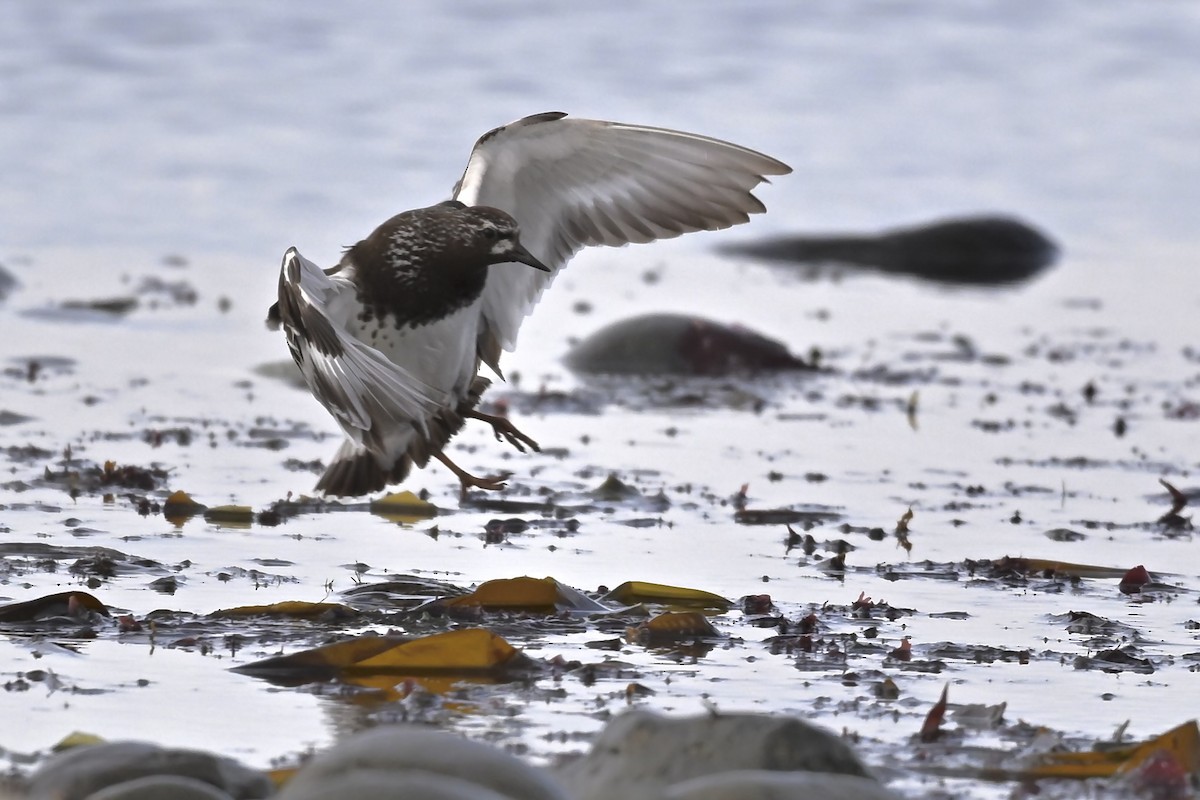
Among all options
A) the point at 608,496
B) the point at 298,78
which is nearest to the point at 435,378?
the point at 608,496

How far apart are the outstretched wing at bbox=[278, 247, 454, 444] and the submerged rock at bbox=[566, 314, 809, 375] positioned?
12.0 feet

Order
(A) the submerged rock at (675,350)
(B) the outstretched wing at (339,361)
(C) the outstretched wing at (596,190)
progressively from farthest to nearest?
(A) the submerged rock at (675,350) → (C) the outstretched wing at (596,190) → (B) the outstretched wing at (339,361)

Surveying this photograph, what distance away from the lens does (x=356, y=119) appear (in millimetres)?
18984

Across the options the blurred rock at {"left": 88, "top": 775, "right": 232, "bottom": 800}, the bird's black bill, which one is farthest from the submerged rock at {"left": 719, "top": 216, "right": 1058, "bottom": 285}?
the blurred rock at {"left": 88, "top": 775, "right": 232, "bottom": 800}

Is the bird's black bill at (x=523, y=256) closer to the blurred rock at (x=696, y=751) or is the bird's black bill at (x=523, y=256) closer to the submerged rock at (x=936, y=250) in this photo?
the blurred rock at (x=696, y=751)

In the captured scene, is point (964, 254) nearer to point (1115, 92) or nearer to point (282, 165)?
point (282, 165)

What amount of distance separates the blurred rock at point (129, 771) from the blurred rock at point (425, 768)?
23 centimetres

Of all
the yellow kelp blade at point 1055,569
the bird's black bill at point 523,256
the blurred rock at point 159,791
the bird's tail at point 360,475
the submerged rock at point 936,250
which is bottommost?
the blurred rock at point 159,791

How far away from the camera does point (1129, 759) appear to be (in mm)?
4480

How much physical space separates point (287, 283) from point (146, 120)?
1300 centimetres

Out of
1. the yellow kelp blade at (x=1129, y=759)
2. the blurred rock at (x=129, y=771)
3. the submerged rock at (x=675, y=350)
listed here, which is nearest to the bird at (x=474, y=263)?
the blurred rock at (x=129, y=771)

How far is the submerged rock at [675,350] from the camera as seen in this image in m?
10.2

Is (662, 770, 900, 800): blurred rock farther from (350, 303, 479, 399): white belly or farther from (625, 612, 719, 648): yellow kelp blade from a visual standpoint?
(350, 303, 479, 399): white belly

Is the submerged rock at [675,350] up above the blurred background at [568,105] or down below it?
below
